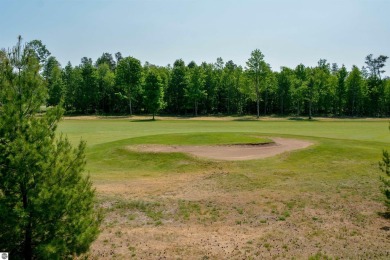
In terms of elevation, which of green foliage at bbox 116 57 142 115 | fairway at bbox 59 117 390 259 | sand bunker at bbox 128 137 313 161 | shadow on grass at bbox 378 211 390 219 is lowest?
shadow on grass at bbox 378 211 390 219

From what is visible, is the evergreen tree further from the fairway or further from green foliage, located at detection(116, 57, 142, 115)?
the fairway

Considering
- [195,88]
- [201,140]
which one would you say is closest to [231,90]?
[195,88]

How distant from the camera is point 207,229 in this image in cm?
1453

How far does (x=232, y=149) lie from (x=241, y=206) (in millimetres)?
14401

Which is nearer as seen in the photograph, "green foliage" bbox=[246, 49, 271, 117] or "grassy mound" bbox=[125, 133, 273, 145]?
"grassy mound" bbox=[125, 133, 273, 145]

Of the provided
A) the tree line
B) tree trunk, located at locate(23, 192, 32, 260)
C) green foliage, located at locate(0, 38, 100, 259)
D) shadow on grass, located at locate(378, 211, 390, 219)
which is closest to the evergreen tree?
the tree line

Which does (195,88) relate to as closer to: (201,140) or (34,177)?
(201,140)

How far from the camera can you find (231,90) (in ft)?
351

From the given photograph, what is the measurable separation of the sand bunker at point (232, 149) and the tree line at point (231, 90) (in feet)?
200

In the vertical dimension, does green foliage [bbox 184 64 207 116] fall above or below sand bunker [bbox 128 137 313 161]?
above

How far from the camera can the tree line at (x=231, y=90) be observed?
323ft

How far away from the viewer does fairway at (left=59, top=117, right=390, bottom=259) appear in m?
12.7

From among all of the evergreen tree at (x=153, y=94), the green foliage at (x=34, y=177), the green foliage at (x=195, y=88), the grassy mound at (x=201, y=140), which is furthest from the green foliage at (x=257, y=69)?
the green foliage at (x=34, y=177)

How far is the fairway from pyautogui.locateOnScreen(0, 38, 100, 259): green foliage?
3199mm
